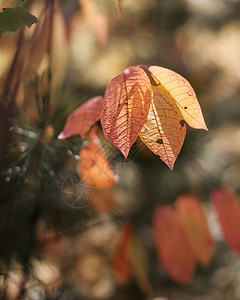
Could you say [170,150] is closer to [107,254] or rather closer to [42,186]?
[42,186]

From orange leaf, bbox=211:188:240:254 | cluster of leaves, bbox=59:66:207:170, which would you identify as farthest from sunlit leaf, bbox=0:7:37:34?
orange leaf, bbox=211:188:240:254

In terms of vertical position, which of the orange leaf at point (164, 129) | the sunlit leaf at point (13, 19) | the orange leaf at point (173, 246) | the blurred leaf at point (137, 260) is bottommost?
the blurred leaf at point (137, 260)

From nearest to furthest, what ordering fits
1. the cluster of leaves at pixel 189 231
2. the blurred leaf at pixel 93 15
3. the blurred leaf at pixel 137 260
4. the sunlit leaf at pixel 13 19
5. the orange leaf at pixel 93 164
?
the sunlit leaf at pixel 13 19 → the orange leaf at pixel 93 164 → the blurred leaf at pixel 93 15 → the cluster of leaves at pixel 189 231 → the blurred leaf at pixel 137 260

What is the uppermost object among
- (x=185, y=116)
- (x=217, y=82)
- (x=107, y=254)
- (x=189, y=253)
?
(x=185, y=116)

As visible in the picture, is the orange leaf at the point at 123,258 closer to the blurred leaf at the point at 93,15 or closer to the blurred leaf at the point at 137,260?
the blurred leaf at the point at 137,260

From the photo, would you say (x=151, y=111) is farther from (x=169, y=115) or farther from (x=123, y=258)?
(x=123, y=258)

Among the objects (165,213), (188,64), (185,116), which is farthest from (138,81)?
(188,64)

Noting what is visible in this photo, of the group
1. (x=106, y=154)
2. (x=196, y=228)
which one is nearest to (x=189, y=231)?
(x=196, y=228)

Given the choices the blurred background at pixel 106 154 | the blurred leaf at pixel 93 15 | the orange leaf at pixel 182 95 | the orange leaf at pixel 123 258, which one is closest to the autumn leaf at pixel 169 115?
the orange leaf at pixel 182 95
